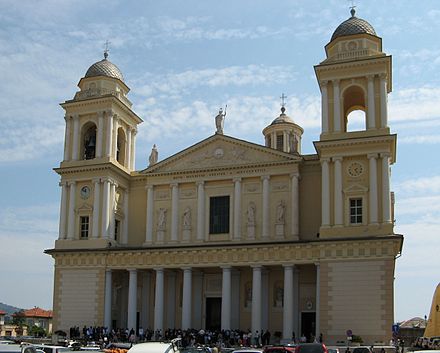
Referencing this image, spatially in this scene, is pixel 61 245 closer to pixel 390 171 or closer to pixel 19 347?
pixel 390 171

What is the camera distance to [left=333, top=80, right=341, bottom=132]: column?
43.1m

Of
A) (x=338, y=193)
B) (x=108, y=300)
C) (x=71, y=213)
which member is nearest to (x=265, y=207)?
(x=338, y=193)

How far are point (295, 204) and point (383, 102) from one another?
854cm

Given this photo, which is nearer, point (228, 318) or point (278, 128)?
point (228, 318)

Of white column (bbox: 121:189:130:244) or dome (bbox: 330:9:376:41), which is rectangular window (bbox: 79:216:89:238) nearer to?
white column (bbox: 121:189:130:244)

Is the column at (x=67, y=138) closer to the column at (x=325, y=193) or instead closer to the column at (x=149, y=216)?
the column at (x=149, y=216)

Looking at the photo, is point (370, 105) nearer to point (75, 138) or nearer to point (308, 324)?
point (308, 324)

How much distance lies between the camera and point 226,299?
43.1 metres

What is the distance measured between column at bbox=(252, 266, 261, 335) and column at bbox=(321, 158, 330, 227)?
5192mm

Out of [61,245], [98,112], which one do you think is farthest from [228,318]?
[98,112]

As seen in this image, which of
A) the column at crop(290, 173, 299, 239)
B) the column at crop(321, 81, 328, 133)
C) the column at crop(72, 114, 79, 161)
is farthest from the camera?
the column at crop(72, 114, 79, 161)

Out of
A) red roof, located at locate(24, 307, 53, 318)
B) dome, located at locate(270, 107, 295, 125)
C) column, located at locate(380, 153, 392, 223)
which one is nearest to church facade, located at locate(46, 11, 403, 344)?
column, located at locate(380, 153, 392, 223)

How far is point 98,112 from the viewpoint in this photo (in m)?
49.3

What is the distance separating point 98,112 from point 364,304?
23.3 m
